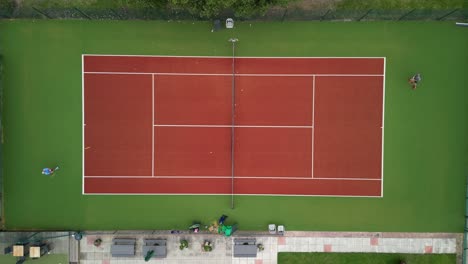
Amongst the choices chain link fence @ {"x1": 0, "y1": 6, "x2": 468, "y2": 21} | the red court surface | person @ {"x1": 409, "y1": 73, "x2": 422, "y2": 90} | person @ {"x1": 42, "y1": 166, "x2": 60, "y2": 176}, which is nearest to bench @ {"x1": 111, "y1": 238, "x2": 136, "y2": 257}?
the red court surface

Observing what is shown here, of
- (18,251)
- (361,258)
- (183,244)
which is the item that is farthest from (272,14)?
(18,251)

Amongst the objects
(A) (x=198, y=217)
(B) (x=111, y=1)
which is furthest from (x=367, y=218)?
(B) (x=111, y=1)

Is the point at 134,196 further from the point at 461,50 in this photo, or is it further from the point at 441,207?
the point at 461,50

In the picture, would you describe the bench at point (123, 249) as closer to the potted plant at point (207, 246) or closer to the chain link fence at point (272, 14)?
the potted plant at point (207, 246)

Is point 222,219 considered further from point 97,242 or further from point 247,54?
point 247,54

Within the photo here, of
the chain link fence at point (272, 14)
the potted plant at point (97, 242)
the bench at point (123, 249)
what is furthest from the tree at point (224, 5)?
the potted plant at point (97, 242)

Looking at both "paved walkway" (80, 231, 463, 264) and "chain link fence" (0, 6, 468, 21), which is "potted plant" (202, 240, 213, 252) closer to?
"paved walkway" (80, 231, 463, 264)
